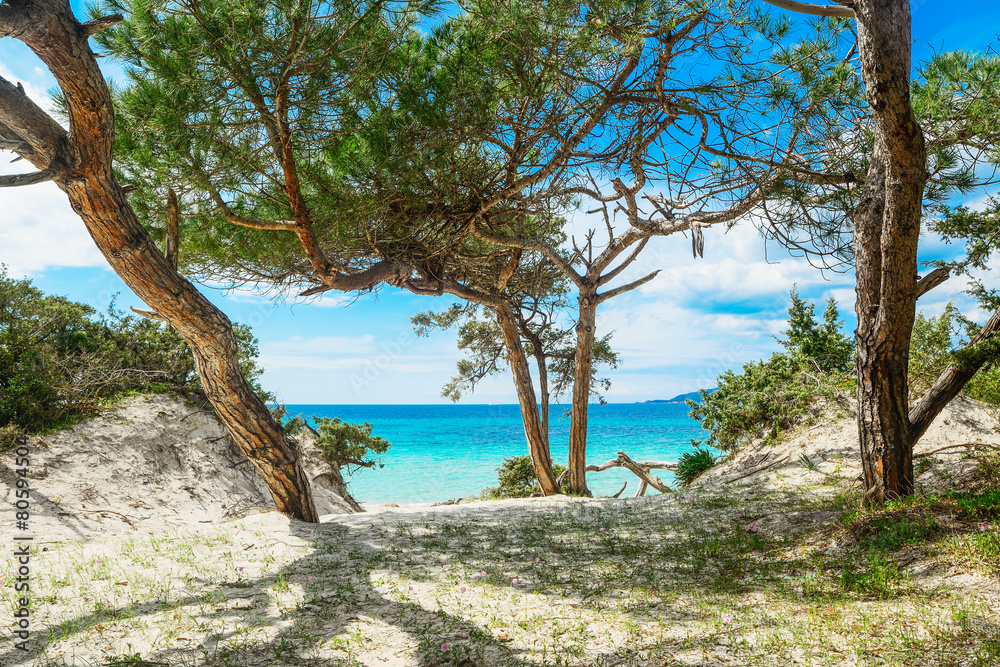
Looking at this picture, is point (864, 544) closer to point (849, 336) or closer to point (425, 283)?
point (425, 283)

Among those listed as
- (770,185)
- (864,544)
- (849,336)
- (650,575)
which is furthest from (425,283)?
(849,336)

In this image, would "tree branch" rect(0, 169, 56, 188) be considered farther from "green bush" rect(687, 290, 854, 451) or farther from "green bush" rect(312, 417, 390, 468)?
"green bush" rect(687, 290, 854, 451)

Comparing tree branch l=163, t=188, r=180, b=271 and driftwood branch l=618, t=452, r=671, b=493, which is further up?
tree branch l=163, t=188, r=180, b=271

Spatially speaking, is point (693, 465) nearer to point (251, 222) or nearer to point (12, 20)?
point (251, 222)

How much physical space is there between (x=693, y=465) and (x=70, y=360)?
9.91 m

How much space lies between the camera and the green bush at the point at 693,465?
943 cm

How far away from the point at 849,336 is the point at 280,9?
10.2 meters

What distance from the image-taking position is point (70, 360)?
26.9ft

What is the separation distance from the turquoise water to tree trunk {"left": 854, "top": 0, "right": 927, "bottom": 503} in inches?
398

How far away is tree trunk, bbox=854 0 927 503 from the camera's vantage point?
3.72 metres

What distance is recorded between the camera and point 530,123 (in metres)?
6.04

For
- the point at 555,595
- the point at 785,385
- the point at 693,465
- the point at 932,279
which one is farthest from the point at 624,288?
the point at 555,595

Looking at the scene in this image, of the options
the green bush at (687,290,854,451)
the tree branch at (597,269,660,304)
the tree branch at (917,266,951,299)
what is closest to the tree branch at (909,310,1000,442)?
the tree branch at (917,266,951,299)

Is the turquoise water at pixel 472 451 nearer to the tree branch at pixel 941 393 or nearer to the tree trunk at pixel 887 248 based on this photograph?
the tree trunk at pixel 887 248
